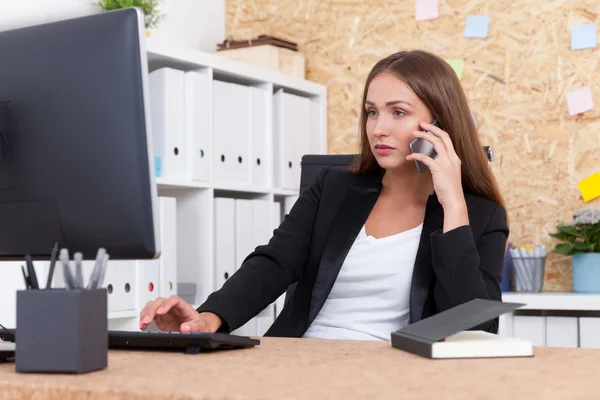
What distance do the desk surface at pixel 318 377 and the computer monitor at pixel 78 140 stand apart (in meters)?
0.17

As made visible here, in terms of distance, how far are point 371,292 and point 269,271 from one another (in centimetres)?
21

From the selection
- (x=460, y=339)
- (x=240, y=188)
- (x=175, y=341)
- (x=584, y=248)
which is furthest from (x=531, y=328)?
(x=175, y=341)

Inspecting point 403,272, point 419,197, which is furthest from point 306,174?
point 403,272

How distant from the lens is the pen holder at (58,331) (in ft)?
2.96

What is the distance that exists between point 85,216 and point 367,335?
0.72 meters

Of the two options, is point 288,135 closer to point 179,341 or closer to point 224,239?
point 224,239

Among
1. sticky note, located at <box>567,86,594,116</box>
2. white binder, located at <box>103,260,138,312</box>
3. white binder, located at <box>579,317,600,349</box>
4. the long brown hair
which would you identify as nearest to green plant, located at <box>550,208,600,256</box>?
white binder, located at <box>579,317,600,349</box>

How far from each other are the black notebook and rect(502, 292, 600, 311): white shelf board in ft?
5.25

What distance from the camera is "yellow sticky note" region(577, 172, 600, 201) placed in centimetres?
297

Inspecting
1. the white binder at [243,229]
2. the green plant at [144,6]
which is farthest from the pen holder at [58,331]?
the white binder at [243,229]

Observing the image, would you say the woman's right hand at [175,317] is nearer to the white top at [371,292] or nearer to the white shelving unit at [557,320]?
the white top at [371,292]

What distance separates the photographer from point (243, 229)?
2986 mm

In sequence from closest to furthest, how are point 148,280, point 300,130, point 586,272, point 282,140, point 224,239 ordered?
point 148,280
point 586,272
point 224,239
point 282,140
point 300,130

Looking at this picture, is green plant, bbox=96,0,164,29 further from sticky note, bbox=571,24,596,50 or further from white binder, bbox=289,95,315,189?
sticky note, bbox=571,24,596,50
